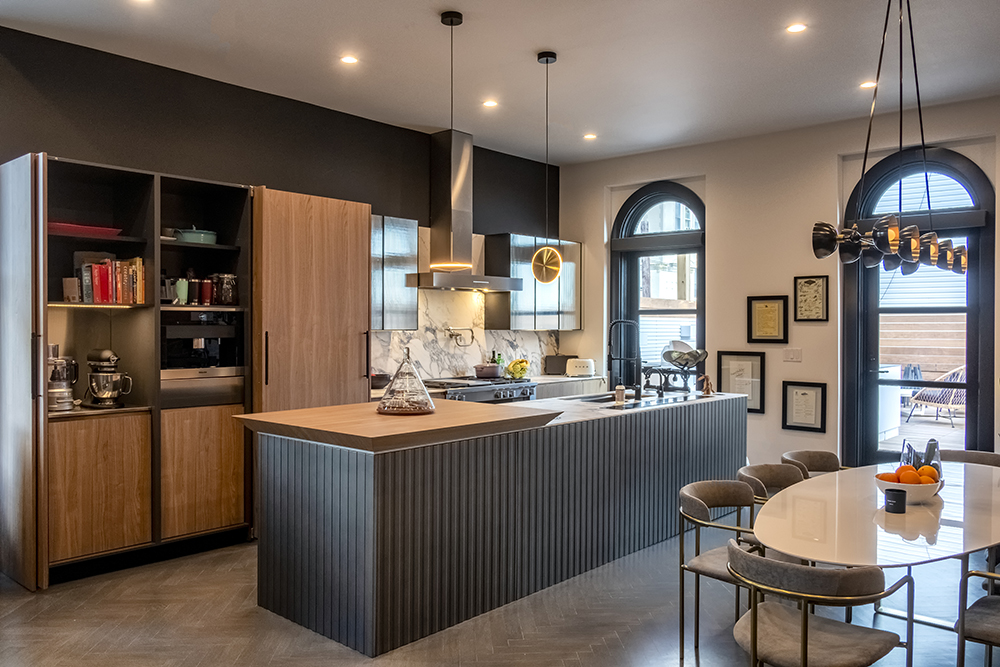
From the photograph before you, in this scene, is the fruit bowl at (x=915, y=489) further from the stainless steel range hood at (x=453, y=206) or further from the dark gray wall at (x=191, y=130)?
the dark gray wall at (x=191, y=130)

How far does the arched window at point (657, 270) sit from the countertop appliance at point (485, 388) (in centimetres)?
151

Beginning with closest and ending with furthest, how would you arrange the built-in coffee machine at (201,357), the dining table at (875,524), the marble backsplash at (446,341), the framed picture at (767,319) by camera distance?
the dining table at (875,524), the built-in coffee machine at (201,357), the marble backsplash at (446,341), the framed picture at (767,319)

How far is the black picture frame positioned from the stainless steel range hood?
225 centimetres

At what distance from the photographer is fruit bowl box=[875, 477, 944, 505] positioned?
311cm

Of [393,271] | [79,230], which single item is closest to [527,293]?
[393,271]

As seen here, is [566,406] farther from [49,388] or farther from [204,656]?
[49,388]

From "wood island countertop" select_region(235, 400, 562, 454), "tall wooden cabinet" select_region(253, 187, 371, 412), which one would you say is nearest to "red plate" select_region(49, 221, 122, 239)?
"tall wooden cabinet" select_region(253, 187, 371, 412)

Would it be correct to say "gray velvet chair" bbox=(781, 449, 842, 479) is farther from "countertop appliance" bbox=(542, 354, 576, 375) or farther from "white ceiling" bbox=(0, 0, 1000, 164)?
"countertop appliance" bbox=(542, 354, 576, 375)

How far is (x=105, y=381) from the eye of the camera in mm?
4523

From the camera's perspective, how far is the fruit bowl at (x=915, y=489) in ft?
10.2

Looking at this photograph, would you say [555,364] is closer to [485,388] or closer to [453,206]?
[485,388]

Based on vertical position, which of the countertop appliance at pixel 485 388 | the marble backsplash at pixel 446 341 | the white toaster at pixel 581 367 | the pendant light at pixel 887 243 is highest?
the pendant light at pixel 887 243

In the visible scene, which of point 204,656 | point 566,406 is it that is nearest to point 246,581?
point 204,656

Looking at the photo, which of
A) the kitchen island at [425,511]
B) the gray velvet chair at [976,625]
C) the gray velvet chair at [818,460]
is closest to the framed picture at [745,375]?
the gray velvet chair at [818,460]
